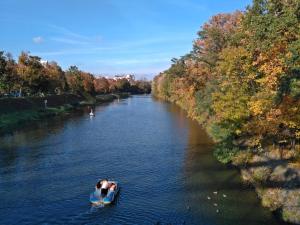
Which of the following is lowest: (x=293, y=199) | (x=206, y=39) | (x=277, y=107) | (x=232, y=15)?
(x=293, y=199)

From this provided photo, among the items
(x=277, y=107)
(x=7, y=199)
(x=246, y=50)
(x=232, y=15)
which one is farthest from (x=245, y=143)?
(x=232, y=15)

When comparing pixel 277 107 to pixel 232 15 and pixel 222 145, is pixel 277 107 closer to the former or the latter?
pixel 222 145

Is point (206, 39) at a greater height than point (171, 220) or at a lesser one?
greater

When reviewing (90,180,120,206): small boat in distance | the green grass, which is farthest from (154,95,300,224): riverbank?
the green grass

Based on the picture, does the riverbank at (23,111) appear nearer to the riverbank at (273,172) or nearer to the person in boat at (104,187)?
the person in boat at (104,187)

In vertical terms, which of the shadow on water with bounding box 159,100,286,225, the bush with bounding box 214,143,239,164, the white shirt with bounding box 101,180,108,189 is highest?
the bush with bounding box 214,143,239,164

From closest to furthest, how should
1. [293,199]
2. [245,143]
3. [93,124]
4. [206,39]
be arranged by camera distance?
[293,199], [245,143], [206,39], [93,124]

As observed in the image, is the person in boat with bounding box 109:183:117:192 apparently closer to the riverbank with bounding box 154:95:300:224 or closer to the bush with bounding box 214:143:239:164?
the riverbank with bounding box 154:95:300:224

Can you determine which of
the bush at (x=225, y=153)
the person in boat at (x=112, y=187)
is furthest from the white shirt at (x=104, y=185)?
the bush at (x=225, y=153)

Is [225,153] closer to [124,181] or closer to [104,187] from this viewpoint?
[124,181]
